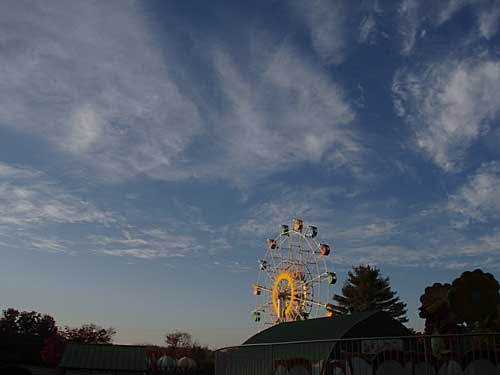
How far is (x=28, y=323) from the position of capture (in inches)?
3226

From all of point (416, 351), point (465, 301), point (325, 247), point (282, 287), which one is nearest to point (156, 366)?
point (282, 287)

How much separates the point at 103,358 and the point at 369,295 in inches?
1260

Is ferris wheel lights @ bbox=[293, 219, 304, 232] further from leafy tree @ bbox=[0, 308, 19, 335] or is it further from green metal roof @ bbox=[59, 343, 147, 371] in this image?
leafy tree @ bbox=[0, 308, 19, 335]

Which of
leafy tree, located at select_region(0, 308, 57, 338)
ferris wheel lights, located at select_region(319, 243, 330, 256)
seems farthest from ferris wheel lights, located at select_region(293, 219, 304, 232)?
leafy tree, located at select_region(0, 308, 57, 338)

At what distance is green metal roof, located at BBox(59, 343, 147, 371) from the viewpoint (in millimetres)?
50688

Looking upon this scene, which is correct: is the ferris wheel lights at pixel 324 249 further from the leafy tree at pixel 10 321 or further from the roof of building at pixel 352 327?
the leafy tree at pixel 10 321

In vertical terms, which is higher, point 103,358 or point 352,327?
point 352,327

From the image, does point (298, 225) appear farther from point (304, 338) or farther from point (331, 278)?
point (304, 338)

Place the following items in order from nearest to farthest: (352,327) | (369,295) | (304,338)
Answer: (352,327), (304,338), (369,295)

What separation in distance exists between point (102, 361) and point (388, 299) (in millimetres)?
34613

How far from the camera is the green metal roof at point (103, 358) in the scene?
1996 inches

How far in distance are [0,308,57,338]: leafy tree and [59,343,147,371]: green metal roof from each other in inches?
1154

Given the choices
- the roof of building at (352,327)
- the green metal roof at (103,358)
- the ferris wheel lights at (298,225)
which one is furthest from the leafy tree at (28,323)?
the roof of building at (352,327)

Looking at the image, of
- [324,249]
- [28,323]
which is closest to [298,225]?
[324,249]
